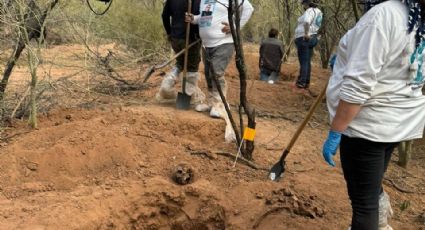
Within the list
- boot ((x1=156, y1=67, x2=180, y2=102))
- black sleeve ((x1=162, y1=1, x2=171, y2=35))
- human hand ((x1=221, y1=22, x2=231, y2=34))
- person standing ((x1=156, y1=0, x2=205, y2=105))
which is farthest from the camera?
boot ((x1=156, y1=67, x2=180, y2=102))

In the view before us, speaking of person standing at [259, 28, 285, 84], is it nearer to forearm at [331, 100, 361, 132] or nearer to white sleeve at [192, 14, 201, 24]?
white sleeve at [192, 14, 201, 24]

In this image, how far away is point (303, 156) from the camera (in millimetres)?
5078

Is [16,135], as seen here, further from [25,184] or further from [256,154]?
[256,154]

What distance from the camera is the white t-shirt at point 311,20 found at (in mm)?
8164

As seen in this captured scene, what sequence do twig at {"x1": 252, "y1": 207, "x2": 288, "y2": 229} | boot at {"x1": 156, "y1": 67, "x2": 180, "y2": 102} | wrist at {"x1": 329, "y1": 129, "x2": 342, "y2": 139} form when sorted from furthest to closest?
boot at {"x1": 156, "y1": 67, "x2": 180, "y2": 102}, twig at {"x1": 252, "y1": 207, "x2": 288, "y2": 229}, wrist at {"x1": 329, "y1": 129, "x2": 342, "y2": 139}

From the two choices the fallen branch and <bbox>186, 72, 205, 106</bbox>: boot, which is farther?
<bbox>186, 72, 205, 106</bbox>: boot

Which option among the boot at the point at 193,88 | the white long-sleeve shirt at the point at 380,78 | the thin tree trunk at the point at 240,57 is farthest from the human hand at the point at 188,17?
the white long-sleeve shirt at the point at 380,78

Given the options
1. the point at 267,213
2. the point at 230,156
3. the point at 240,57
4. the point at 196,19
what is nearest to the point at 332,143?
the point at 267,213

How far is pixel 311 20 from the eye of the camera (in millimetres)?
8219

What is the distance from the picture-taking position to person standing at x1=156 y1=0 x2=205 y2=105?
6.25 m

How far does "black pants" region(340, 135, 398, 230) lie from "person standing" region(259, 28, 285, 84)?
271 inches

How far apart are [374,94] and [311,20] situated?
596 centimetres

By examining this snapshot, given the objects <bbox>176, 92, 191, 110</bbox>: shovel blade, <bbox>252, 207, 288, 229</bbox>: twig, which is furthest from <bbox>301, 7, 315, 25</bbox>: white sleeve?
→ <bbox>252, 207, 288, 229</bbox>: twig

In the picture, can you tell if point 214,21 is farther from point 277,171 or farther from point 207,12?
point 277,171
